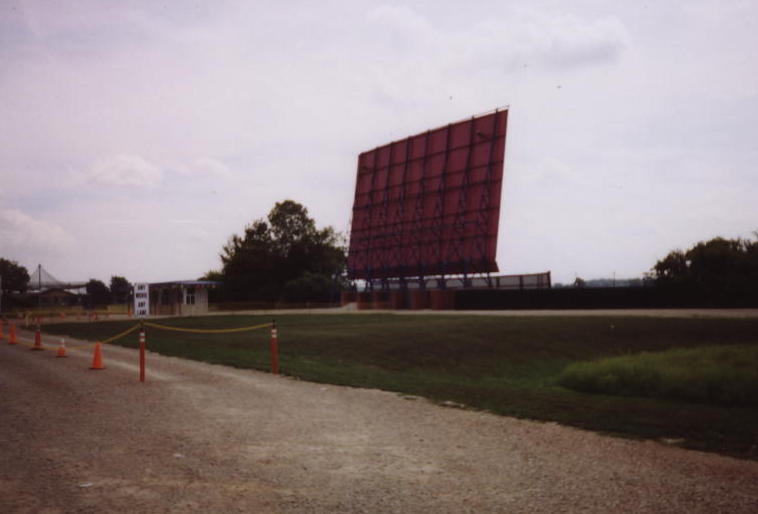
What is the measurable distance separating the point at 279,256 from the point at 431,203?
3459 cm

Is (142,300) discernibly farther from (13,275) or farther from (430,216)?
(13,275)

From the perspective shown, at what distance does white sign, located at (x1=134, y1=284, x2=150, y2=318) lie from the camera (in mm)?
60125

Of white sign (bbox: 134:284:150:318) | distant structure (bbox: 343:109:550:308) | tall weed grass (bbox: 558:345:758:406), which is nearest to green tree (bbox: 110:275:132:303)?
white sign (bbox: 134:284:150:318)

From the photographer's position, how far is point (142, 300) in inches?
2370

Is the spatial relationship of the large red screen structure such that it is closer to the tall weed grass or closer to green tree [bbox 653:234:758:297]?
green tree [bbox 653:234:758:297]

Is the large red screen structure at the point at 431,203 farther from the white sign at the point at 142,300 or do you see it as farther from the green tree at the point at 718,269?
the white sign at the point at 142,300

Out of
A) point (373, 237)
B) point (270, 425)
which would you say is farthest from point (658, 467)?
point (373, 237)

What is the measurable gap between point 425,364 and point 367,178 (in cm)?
4601

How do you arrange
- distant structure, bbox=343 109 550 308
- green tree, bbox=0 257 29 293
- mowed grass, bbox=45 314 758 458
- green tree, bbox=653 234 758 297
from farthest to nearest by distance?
green tree, bbox=0 257 29 293, distant structure, bbox=343 109 550 308, green tree, bbox=653 234 758 297, mowed grass, bbox=45 314 758 458

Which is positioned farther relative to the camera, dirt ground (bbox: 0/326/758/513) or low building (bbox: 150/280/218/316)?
low building (bbox: 150/280/218/316)

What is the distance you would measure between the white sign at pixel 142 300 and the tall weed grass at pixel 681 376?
50981mm

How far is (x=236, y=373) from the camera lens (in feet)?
50.6

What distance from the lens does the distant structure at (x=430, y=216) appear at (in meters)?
51.6

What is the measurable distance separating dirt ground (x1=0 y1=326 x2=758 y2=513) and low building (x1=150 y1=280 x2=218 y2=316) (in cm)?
4871
